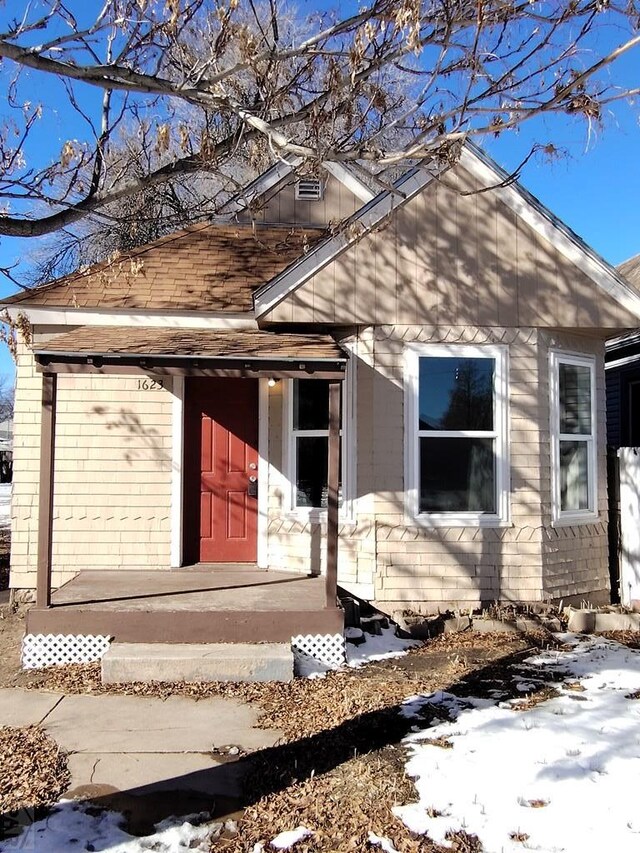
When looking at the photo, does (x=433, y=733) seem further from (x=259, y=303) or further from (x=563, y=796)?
(x=259, y=303)

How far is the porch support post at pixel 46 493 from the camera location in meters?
6.07

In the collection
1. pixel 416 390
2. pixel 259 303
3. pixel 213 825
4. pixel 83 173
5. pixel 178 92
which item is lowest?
pixel 213 825

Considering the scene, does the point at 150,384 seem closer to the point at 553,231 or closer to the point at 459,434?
the point at 459,434

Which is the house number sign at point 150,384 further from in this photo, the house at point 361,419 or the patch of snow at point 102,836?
the patch of snow at point 102,836

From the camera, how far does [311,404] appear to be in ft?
25.6

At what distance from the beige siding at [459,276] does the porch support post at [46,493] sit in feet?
9.34

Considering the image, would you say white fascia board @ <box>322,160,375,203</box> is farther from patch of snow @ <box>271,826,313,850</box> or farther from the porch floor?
patch of snow @ <box>271,826,313,850</box>

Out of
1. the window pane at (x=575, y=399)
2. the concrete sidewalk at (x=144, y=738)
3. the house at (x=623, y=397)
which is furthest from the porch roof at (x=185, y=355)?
the house at (x=623, y=397)

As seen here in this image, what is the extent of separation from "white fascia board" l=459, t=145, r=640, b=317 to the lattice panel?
15.5ft

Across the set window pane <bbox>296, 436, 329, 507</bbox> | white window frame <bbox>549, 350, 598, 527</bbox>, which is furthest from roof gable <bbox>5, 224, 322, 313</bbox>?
white window frame <bbox>549, 350, 598, 527</bbox>

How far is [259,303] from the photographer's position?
7.19 m

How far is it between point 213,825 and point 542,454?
208 inches

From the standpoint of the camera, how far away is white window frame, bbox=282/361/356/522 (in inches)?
290

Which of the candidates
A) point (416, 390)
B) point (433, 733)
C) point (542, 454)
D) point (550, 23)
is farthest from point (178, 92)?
point (542, 454)
